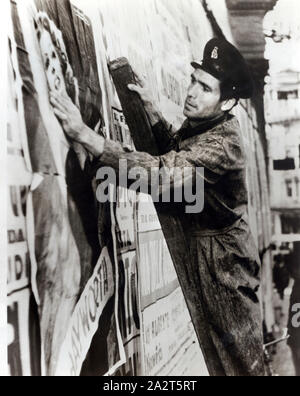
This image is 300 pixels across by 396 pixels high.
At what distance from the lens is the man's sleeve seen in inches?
104

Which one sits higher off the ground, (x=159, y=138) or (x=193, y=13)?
(x=193, y=13)

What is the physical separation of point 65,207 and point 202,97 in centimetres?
98

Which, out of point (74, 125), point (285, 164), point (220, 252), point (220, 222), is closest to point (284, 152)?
point (285, 164)

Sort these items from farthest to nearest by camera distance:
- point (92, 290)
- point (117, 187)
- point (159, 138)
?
point (159, 138) < point (117, 187) < point (92, 290)

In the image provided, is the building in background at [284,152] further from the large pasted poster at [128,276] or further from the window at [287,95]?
the large pasted poster at [128,276]

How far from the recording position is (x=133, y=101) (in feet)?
8.84

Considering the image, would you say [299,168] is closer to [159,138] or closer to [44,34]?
[159,138]

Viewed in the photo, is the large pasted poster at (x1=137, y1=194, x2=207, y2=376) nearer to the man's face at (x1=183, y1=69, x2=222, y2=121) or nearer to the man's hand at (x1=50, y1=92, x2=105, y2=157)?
the man's hand at (x1=50, y1=92, x2=105, y2=157)

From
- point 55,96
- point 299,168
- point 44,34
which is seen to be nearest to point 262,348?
point 299,168

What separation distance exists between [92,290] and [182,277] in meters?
0.61

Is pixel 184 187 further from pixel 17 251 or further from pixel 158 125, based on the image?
pixel 17 251

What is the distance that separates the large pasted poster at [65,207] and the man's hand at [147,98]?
0.29 metres

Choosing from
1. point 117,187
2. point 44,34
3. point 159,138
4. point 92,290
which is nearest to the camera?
point 44,34

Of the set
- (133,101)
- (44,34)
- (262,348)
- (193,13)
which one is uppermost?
(193,13)
